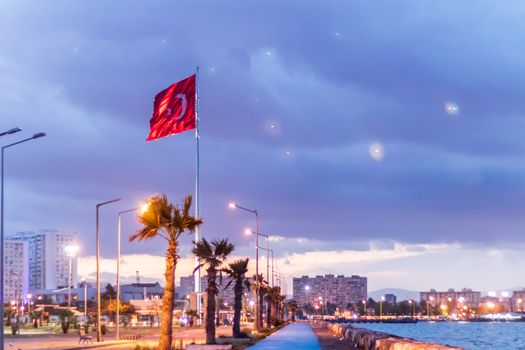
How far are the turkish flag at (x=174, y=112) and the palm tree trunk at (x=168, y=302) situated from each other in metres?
29.8

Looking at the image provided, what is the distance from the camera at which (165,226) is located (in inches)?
1457

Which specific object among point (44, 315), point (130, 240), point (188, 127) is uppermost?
point (188, 127)

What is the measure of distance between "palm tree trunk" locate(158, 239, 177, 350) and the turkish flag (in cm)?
2976

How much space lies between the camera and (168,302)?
36.2 m

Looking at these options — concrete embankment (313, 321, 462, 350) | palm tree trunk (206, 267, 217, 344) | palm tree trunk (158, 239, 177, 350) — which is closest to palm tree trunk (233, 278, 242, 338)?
concrete embankment (313, 321, 462, 350)

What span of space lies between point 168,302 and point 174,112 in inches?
1286

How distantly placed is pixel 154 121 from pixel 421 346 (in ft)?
132

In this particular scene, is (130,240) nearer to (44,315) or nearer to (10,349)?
(10,349)

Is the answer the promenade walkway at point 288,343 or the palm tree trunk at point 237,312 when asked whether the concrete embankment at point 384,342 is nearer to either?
the promenade walkway at point 288,343

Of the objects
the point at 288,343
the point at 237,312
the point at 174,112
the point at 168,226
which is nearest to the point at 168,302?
the point at 168,226

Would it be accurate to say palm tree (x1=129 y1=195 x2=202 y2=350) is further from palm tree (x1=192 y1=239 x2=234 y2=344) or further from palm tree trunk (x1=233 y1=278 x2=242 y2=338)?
palm tree trunk (x1=233 y1=278 x2=242 y2=338)

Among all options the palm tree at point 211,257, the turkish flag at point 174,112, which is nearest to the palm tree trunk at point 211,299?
the palm tree at point 211,257

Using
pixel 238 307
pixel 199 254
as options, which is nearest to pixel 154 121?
pixel 238 307

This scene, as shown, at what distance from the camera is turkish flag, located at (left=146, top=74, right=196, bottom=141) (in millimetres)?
66250
